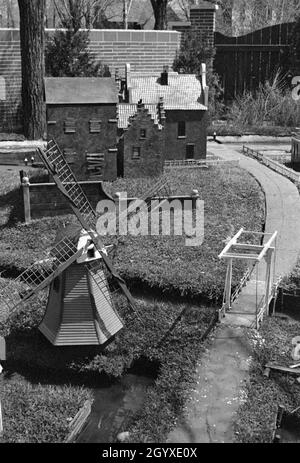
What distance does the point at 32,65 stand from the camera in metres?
25.8

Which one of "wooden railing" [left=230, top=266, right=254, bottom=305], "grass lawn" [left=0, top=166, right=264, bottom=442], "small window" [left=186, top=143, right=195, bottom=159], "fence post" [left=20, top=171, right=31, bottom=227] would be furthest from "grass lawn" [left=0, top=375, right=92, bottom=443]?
"small window" [left=186, top=143, right=195, bottom=159]

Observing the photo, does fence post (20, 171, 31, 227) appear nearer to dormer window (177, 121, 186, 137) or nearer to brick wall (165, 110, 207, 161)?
brick wall (165, 110, 207, 161)

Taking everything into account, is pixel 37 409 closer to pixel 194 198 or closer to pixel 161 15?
pixel 194 198

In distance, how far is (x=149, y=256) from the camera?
1605 cm

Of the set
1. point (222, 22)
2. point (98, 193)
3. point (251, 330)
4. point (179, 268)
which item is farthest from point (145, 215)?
point (222, 22)

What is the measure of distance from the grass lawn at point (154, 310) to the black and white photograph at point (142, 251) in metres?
0.04

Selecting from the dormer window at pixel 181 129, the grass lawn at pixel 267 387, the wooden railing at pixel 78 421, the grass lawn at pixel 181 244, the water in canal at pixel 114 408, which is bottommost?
the water in canal at pixel 114 408

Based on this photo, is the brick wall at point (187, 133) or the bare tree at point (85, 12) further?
the bare tree at point (85, 12)

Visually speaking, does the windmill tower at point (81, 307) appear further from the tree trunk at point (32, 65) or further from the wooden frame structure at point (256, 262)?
the tree trunk at point (32, 65)

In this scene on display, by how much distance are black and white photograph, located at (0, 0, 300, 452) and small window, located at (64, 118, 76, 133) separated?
0.06 meters

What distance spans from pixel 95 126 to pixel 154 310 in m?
7.76

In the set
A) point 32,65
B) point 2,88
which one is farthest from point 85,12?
point 32,65

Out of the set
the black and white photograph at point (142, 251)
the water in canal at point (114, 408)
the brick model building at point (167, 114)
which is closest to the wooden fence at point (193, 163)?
the black and white photograph at point (142, 251)

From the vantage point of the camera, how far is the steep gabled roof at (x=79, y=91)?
19281 mm
